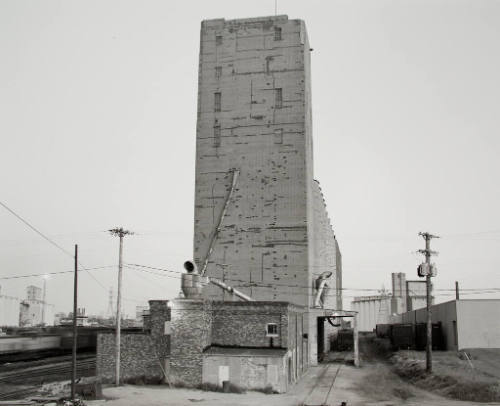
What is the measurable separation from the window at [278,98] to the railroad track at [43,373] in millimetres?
29197

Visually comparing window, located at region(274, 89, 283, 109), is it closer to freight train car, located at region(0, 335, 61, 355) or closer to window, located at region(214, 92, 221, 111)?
window, located at region(214, 92, 221, 111)

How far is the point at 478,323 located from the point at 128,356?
2870 cm

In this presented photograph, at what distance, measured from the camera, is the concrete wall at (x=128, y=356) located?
109 feet

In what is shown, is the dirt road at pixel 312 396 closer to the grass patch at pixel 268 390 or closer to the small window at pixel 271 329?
the grass patch at pixel 268 390

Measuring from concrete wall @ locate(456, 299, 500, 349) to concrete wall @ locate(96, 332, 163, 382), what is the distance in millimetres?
26231

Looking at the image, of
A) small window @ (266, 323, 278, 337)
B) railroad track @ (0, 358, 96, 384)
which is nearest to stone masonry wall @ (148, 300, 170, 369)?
small window @ (266, 323, 278, 337)

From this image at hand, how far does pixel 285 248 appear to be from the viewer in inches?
1989

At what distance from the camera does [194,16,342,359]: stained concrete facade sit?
50.8m

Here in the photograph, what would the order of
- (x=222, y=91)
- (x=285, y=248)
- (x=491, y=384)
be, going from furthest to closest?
(x=222, y=91) → (x=285, y=248) → (x=491, y=384)

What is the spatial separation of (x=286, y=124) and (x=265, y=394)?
2972cm

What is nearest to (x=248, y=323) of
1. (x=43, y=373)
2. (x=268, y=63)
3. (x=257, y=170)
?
(x=43, y=373)

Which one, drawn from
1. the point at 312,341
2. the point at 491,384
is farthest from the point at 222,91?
→ the point at 491,384

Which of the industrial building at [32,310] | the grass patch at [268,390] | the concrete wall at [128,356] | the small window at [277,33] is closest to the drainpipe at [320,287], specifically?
the concrete wall at [128,356]

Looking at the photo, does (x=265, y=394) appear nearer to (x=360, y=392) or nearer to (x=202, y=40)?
(x=360, y=392)
